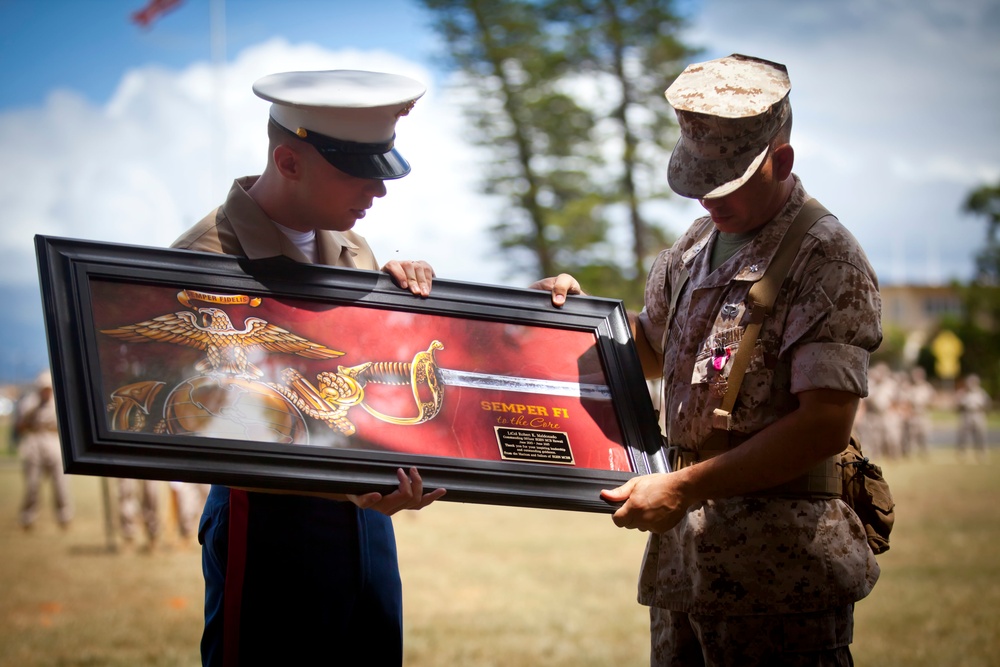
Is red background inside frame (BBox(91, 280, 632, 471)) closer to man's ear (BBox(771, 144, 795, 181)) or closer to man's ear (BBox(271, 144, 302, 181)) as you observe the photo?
man's ear (BBox(271, 144, 302, 181))

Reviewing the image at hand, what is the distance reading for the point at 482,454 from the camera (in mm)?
2555

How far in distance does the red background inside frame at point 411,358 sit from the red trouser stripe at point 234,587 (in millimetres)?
468

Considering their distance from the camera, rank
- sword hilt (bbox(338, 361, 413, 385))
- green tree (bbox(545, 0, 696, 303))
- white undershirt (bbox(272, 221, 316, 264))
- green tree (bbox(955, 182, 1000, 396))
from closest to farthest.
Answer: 1. sword hilt (bbox(338, 361, 413, 385))
2. white undershirt (bbox(272, 221, 316, 264))
3. green tree (bbox(545, 0, 696, 303))
4. green tree (bbox(955, 182, 1000, 396))

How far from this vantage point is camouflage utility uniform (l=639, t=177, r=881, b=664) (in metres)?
2.39

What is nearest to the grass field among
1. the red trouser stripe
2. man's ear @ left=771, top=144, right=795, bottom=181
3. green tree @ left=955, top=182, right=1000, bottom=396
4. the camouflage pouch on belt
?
the red trouser stripe

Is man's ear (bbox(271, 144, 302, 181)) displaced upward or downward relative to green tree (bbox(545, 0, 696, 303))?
downward

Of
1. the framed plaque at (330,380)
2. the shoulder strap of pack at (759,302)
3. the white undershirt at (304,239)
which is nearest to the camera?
the framed plaque at (330,380)

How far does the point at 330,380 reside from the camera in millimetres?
2578

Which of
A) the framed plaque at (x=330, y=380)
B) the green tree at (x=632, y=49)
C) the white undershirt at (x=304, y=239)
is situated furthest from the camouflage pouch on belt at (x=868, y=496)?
the green tree at (x=632, y=49)

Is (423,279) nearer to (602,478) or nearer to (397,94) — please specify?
(397,94)

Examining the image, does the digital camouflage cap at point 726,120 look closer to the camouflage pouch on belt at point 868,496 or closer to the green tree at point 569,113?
the camouflage pouch on belt at point 868,496

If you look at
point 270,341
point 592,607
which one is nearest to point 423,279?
point 270,341

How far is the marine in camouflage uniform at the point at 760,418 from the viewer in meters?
2.39

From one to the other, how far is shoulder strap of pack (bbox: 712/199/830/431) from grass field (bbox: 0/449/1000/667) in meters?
4.34
